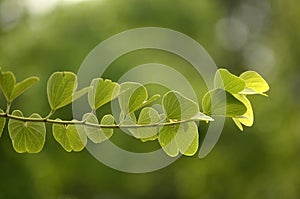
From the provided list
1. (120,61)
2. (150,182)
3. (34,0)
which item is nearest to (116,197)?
(150,182)

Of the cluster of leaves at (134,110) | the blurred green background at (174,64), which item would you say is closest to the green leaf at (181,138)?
the cluster of leaves at (134,110)

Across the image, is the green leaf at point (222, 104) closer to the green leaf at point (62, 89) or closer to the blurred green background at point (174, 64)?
the green leaf at point (62, 89)

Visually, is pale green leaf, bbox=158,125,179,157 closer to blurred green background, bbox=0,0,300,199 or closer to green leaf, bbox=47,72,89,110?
green leaf, bbox=47,72,89,110

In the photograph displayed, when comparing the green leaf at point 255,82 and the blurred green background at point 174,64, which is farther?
the blurred green background at point 174,64

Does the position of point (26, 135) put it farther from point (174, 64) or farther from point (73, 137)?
point (174, 64)

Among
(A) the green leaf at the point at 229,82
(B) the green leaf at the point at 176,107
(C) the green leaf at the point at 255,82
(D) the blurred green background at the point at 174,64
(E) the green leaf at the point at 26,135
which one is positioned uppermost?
(D) the blurred green background at the point at 174,64

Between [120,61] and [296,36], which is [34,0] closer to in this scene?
[120,61]

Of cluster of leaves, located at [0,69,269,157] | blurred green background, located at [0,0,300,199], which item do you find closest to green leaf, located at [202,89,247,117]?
cluster of leaves, located at [0,69,269,157]

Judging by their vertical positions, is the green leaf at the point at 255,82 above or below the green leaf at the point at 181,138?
above
